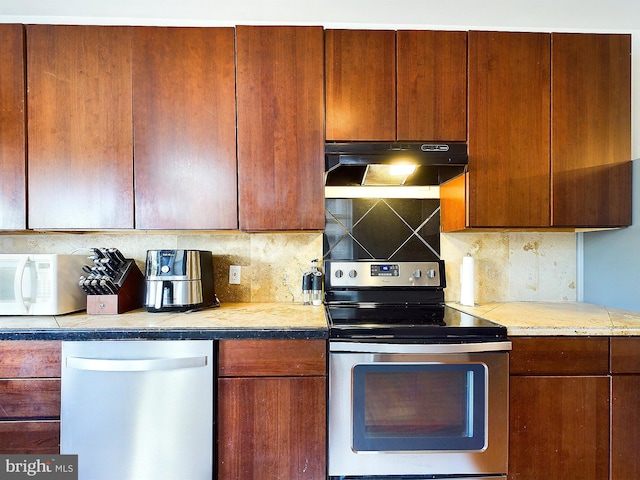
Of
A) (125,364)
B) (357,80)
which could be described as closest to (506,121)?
(357,80)

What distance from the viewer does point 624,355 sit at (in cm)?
138

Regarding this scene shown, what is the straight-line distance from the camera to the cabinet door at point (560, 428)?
138cm

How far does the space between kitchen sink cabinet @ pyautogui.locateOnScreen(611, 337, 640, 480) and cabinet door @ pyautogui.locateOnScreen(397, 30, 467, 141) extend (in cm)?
116

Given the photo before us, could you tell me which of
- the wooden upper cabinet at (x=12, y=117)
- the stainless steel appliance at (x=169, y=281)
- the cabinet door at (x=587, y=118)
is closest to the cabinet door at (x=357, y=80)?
the cabinet door at (x=587, y=118)

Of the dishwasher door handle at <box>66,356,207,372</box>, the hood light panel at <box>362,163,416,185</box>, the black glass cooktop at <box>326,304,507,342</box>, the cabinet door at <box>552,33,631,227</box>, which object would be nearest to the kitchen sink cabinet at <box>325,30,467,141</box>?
the hood light panel at <box>362,163,416,185</box>

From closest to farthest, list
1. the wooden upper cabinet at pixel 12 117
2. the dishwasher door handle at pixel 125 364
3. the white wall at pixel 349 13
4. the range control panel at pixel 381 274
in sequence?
the dishwasher door handle at pixel 125 364 → the wooden upper cabinet at pixel 12 117 → the white wall at pixel 349 13 → the range control panel at pixel 381 274

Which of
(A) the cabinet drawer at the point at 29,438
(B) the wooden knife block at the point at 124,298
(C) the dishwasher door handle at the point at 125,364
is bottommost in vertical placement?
(A) the cabinet drawer at the point at 29,438

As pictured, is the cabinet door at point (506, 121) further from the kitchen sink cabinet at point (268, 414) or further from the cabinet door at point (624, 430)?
the kitchen sink cabinet at point (268, 414)

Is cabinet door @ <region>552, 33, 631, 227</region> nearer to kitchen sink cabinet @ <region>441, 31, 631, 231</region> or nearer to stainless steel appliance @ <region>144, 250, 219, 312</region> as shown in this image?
kitchen sink cabinet @ <region>441, 31, 631, 231</region>

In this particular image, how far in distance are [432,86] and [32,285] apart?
2066mm

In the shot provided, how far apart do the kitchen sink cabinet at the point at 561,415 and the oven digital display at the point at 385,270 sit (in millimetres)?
747

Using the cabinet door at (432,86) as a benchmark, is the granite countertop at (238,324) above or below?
below

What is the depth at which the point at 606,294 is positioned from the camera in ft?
6.07

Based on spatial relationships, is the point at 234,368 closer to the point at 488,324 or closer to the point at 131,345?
the point at 131,345
